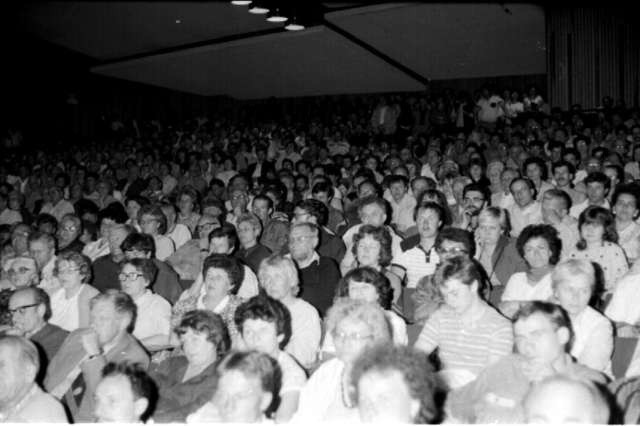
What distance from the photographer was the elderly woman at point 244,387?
2078 mm

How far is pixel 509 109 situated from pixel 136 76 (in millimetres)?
7474

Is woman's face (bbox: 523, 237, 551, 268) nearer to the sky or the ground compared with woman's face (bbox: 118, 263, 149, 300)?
nearer to the sky

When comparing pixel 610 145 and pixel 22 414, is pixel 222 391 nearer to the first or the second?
pixel 22 414

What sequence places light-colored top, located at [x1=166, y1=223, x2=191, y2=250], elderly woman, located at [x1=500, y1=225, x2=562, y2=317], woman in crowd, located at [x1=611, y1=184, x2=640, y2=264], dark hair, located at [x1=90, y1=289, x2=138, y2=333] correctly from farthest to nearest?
1. light-colored top, located at [x1=166, y1=223, x2=191, y2=250]
2. woman in crowd, located at [x1=611, y1=184, x2=640, y2=264]
3. elderly woman, located at [x1=500, y1=225, x2=562, y2=317]
4. dark hair, located at [x1=90, y1=289, x2=138, y2=333]

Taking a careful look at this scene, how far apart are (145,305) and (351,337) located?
1600 millimetres

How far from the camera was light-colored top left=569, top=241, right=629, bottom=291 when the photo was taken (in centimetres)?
Result: 367

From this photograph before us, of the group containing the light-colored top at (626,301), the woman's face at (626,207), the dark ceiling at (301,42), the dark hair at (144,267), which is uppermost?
the dark ceiling at (301,42)

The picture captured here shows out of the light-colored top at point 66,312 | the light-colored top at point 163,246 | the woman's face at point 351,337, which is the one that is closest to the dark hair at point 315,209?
the light-colored top at point 163,246

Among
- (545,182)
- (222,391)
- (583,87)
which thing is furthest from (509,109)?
(222,391)

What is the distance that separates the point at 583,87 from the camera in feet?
37.6

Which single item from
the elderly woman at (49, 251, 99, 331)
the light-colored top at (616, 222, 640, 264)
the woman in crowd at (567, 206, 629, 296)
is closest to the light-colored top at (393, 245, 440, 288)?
the woman in crowd at (567, 206, 629, 296)

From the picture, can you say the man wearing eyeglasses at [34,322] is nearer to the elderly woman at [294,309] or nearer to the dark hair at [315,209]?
the elderly woman at [294,309]

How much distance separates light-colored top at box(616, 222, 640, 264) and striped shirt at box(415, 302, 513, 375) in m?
1.70

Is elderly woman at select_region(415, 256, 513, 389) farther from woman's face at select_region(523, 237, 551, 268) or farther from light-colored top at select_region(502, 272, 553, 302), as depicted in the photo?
woman's face at select_region(523, 237, 551, 268)
